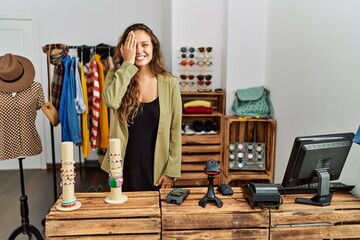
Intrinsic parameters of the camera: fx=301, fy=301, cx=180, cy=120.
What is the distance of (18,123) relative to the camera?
2043 millimetres

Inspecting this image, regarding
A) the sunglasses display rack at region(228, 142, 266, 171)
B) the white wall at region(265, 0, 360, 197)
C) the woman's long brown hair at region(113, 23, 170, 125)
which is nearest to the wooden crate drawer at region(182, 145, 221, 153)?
the sunglasses display rack at region(228, 142, 266, 171)

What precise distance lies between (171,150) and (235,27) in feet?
5.99

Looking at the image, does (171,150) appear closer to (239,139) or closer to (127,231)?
(127,231)

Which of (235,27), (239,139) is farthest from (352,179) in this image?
(235,27)

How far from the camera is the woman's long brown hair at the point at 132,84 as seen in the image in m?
1.50

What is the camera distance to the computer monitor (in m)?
1.28

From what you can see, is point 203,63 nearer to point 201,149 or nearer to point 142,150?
point 201,149

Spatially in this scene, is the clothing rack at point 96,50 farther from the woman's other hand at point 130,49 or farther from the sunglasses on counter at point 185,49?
the woman's other hand at point 130,49

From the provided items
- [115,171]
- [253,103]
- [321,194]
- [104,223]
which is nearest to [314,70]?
[253,103]

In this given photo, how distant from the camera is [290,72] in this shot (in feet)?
8.04

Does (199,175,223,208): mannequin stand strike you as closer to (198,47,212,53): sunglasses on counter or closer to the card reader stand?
the card reader stand

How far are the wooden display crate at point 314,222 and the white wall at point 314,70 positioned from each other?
340 mm

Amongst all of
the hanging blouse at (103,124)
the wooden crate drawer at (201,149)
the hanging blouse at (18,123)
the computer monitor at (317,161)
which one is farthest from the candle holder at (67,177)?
the wooden crate drawer at (201,149)

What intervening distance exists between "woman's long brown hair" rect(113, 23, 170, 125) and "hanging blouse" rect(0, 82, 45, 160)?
86 cm
